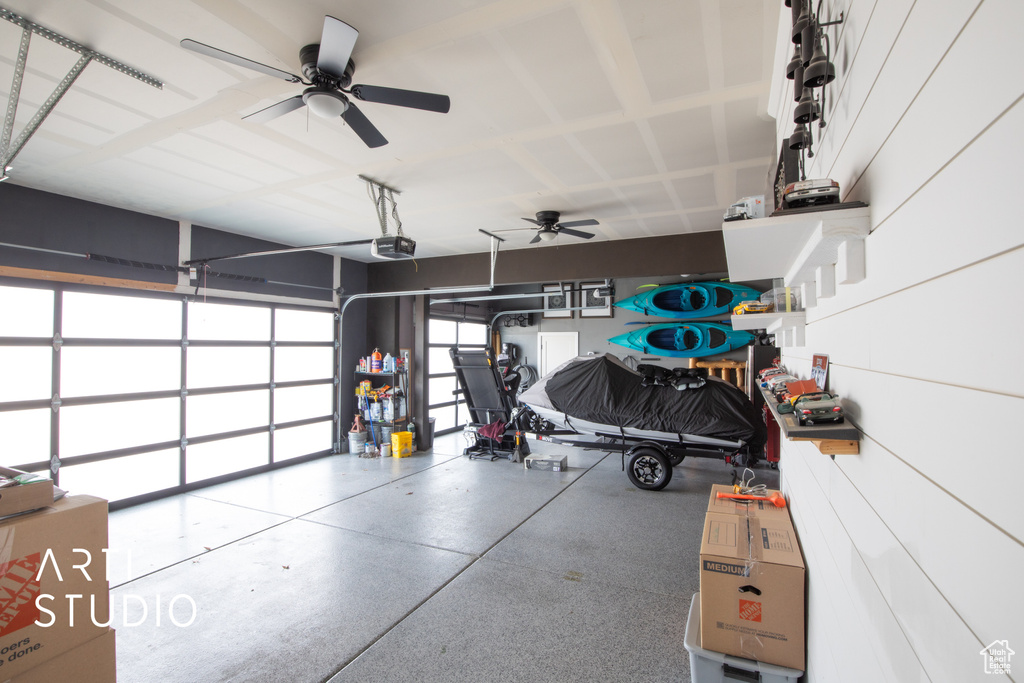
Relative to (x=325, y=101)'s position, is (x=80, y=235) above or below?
below

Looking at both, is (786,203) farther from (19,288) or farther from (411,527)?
(19,288)

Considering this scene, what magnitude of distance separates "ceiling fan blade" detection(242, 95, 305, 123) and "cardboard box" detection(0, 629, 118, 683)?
2509mm

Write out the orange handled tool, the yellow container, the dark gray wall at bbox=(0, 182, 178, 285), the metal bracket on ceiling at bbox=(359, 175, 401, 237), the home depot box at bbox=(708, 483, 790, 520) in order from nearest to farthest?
the home depot box at bbox=(708, 483, 790, 520)
the orange handled tool
the dark gray wall at bbox=(0, 182, 178, 285)
the metal bracket on ceiling at bbox=(359, 175, 401, 237)
the yellow container

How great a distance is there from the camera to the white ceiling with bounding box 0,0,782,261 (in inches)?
86.8

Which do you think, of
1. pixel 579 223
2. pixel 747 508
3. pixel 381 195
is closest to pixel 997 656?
pixel 747 508

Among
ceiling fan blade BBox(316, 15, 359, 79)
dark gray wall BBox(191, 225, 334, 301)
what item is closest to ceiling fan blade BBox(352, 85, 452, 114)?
ceiling fan blade BBox(316, 15, 359, 79)

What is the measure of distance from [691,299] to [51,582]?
27.0 feet

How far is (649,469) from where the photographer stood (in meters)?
5.50

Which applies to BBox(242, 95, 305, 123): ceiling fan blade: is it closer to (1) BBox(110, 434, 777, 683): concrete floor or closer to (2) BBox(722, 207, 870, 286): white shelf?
(2) BBox(722, 207, 870, 286): white shelf

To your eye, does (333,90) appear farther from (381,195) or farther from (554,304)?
(554,304)

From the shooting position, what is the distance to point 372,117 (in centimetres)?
308

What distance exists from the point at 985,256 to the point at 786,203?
67 centimetres

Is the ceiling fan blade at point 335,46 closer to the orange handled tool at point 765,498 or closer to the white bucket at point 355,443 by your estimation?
the orange handled tool at point 765,498

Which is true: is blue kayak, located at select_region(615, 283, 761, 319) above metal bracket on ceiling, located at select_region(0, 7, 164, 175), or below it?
below
